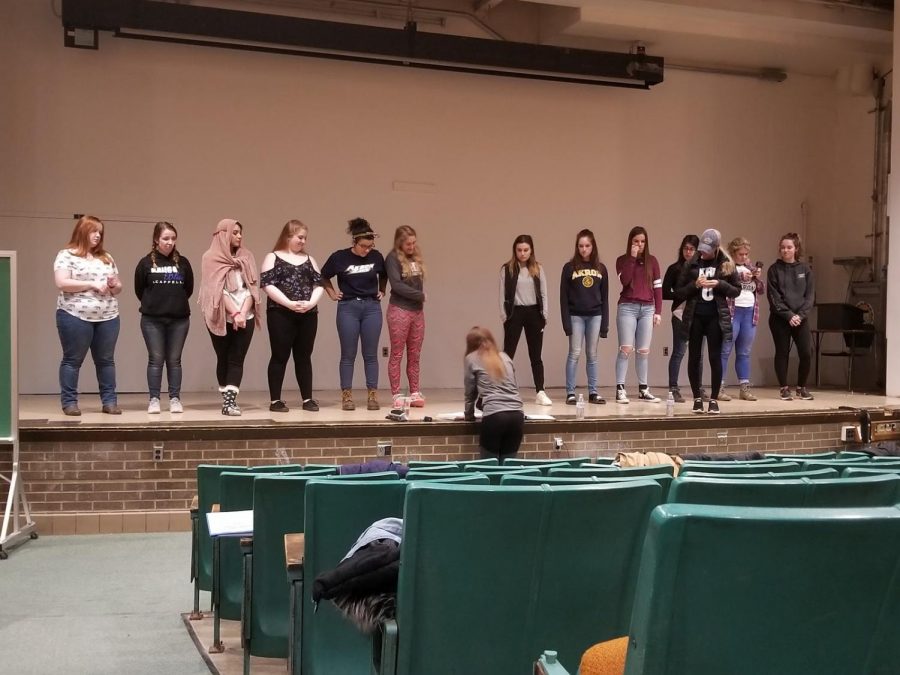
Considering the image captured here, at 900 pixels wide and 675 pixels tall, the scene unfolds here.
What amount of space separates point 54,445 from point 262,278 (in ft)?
5.70

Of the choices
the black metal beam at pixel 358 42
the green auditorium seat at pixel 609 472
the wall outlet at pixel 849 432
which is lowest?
the wall outlet at pixel 849 432

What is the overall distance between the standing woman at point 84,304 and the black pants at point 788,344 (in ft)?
18.0

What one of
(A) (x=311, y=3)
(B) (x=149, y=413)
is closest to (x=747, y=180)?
(A) (x=311, y=3)

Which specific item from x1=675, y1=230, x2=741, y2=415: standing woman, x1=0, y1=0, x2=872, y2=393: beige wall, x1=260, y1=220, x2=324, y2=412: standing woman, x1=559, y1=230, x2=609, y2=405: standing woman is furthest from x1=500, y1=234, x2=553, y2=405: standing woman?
x1=0, y1=0, x2=872, y2=393: beige wall

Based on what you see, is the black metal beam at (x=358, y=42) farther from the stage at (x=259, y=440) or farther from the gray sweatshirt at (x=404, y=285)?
the stage at (x=259, y=440)

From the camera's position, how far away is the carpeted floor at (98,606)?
3.18m

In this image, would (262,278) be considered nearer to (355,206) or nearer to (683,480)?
(355,206)

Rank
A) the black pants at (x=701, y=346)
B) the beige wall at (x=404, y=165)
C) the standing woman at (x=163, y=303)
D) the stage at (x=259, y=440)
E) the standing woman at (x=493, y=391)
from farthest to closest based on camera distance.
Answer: the beige wall at (x=404, y=165) → the black pants at (x=701, y=346) → the standing woman at (x=163, y=303) → the standing woman at (x=493, y=391) → the stage at (x=259, y=440)

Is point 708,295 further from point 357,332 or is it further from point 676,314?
point 357,332

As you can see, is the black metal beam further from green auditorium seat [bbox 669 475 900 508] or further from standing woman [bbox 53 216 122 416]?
green auditorium seat [bbox 669 475 900 508]

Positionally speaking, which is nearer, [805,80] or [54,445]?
[54,445]

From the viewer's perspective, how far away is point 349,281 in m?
6.39

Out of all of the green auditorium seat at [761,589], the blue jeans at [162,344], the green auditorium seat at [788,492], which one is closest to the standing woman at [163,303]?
the blue jeans at [162,344]

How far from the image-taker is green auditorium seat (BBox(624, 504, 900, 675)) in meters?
1.01
